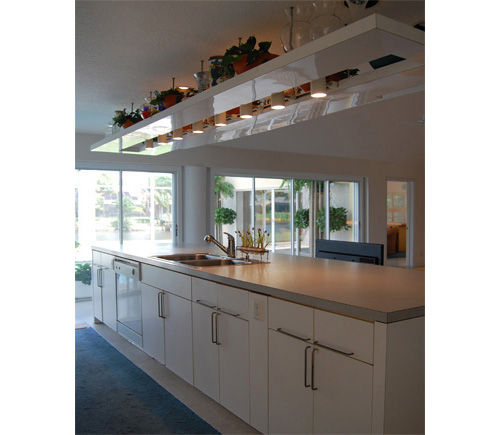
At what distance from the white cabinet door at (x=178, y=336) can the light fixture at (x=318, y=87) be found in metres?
1.60

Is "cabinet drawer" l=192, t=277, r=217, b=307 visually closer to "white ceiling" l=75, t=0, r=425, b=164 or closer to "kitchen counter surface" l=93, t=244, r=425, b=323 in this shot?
"kitchen counter surface" l=93, t=244, r=425, b=323

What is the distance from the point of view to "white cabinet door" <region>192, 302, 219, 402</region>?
2768 millimetres

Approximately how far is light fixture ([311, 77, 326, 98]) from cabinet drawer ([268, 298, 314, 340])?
1.12 m

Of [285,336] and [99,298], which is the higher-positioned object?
[285,336]

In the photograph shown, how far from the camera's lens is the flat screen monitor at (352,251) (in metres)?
3.32

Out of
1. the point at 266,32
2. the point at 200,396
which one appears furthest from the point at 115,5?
the point at 200,396

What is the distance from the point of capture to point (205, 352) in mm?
2871

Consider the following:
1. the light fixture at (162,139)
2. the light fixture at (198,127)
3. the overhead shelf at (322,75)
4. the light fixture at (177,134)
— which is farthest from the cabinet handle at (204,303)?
the light fixture at (162,139)

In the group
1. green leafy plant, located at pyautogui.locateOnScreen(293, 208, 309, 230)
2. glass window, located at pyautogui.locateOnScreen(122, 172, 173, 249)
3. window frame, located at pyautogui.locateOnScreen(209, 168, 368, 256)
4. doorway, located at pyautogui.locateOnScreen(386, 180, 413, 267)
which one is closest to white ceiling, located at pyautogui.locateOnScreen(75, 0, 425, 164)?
glass window, located at pyautogui.locateOnScreen(122, 172, 173, 249)

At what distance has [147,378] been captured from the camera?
342 cm

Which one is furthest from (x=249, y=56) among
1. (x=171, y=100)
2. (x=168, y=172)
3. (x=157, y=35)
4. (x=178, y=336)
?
(x=168, y=172)

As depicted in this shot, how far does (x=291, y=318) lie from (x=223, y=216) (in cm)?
564
